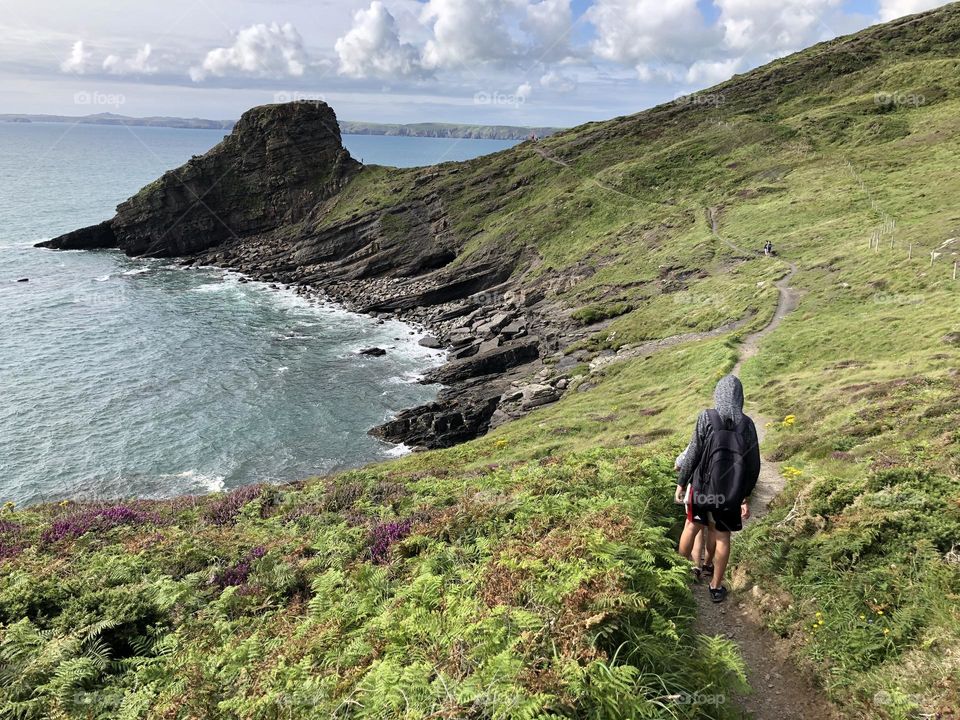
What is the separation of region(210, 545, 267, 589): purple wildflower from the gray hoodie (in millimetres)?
9482

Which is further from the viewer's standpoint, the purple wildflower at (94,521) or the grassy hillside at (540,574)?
the purple wildflower at (94,521)

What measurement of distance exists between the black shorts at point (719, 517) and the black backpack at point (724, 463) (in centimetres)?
10

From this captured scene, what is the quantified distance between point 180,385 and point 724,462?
58.7 metres

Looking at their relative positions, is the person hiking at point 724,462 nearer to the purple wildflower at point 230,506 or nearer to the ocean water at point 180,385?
the purple wildflower at point 230,506

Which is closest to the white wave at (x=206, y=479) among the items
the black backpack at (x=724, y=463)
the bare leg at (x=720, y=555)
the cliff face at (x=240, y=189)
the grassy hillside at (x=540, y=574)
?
the grassy hillside at (x=540, y=574)

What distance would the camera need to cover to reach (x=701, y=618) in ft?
31.0

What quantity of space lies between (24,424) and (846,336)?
206 feet

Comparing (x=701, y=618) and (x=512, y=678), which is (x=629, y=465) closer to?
(x=701, y=618)

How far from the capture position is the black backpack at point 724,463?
8500mm

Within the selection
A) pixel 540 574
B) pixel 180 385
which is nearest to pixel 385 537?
pixel 540 574

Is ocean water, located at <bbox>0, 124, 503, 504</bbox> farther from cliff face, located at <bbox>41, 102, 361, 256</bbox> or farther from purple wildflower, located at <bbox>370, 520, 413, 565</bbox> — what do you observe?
purple wildflower, located at <bbox>370, 520, 413, 565</bbox>

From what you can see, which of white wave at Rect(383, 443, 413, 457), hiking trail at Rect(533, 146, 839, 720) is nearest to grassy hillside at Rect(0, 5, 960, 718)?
hiking trail at Rect(533, 146, 839, 720)

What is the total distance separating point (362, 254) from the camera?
331 feet

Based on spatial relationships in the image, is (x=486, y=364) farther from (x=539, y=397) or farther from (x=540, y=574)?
(x=540, y=574)
